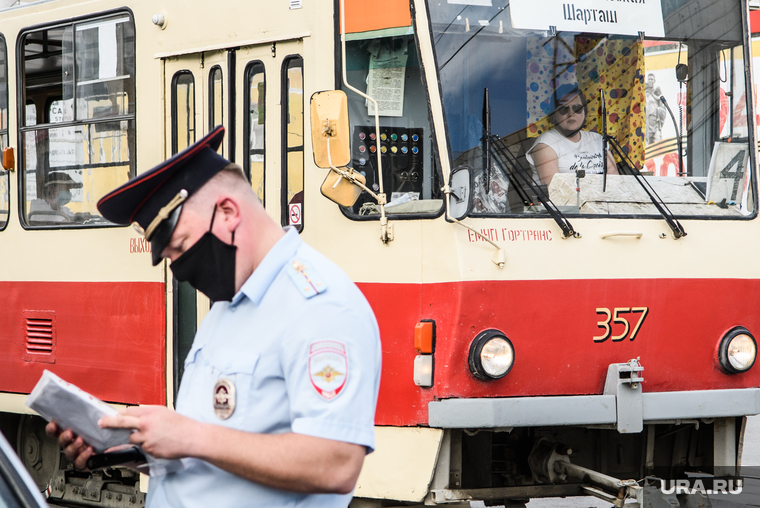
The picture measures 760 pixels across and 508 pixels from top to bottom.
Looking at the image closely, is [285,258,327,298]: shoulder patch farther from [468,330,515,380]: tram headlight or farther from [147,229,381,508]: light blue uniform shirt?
[468,330,515,380]: tram headlight

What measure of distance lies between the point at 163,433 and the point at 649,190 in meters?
3.71

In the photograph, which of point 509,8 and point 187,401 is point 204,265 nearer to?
point 187,401

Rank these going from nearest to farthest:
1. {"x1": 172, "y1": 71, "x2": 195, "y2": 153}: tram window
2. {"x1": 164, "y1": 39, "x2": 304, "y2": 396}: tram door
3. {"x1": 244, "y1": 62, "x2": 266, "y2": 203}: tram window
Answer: {"x1": 164, "y1": 39, "x2": 304, "y2": 396}: tram door
{"x1": 244, "y1": 62, "x2": 266, "y2": 203}: tram window
{"x1": 172, "y1": 71, "x2": 195, "y2": 153}: tram window

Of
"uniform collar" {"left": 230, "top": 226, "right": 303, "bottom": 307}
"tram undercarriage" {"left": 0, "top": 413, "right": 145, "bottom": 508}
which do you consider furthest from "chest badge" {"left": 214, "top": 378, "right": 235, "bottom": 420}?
"tram undercarriage" {"left": 0, "top": 413, "right": 145, "bottom": 508}

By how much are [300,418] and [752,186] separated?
417 cm

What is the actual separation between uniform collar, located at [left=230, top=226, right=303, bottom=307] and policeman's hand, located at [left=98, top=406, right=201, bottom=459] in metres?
0.30

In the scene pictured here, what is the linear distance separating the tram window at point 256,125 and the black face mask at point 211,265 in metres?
3.04

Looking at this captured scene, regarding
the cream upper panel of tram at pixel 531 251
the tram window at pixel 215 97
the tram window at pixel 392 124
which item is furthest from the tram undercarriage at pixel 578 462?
the tram window at pixel 215 97

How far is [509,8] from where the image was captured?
15.8 ft

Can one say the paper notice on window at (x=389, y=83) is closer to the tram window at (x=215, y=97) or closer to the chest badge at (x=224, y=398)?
the tram window at (x=215, y=97)

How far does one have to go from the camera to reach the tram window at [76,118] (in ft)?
19.1

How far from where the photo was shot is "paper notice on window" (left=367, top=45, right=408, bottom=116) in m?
4.74

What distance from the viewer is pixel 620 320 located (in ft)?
15.9

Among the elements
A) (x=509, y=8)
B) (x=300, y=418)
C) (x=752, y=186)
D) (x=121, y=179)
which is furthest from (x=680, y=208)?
(x=300, y=418)
